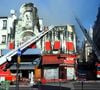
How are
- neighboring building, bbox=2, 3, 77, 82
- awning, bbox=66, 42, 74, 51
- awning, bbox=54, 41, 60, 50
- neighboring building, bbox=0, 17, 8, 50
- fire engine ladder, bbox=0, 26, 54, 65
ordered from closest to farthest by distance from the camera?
1. fire engine ladder, bbox=0, 26, 54, 65
2. neighboring building, bbox=2, 3, 77, 82
3. awning, bbox=54, 41, 60, 50
4. awning, bbox=66, 42, 74, 51
5. neighboring building, bbox=0, 17, 8, 50

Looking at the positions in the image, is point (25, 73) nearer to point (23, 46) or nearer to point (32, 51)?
point (32, 51)

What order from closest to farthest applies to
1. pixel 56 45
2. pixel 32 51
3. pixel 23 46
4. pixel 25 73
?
pixel 23 46, pixel 25 73, pixel 32 51, pixel 56 45

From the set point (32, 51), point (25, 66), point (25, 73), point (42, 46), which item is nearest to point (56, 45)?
point (42, 46)

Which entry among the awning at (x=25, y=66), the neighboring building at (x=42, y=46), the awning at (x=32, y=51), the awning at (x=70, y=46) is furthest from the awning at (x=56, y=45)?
the awning at (x=25, y=66)

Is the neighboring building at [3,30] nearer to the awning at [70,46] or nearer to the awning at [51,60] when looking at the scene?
the awning at [51,60]

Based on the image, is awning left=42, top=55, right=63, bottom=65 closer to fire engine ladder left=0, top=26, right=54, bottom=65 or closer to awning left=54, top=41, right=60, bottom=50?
awning left=54, top=41, right=60, bottom=50

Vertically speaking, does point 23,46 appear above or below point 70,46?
below

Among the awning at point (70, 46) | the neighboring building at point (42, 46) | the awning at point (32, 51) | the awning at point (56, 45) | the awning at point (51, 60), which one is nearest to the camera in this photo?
the awning at point (32, 51)

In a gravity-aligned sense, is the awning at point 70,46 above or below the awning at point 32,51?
above

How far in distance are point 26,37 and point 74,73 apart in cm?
1186

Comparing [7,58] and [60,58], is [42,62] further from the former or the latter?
[7,58]

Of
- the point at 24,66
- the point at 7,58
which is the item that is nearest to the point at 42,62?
the point at 24,66

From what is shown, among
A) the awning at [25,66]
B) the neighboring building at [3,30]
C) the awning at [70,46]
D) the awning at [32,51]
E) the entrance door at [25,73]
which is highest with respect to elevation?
the neighboring building at [3,30]

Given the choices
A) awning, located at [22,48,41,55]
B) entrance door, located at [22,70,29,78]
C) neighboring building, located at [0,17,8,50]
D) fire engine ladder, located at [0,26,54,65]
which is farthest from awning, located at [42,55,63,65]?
neighboring building, located at [0,17,8,50]
